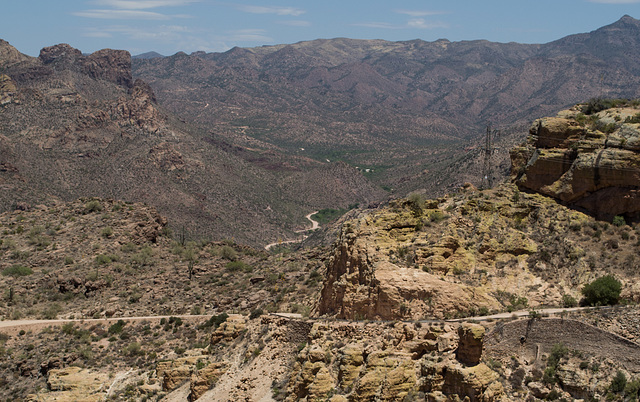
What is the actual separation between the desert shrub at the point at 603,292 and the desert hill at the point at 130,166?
81.1m

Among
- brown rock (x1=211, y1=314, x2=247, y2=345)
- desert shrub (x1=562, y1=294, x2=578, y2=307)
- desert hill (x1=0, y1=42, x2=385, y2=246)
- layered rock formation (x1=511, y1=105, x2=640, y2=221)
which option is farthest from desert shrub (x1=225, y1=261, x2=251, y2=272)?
desert hill (x1=0, y1=42, x2=385, y2=246)

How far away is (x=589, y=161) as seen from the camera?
116 ft

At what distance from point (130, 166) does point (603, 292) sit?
4830 inches

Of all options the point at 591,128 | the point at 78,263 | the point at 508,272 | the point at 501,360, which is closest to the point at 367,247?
the point at 508,272

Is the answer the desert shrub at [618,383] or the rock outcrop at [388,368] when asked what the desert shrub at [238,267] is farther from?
the desert shrub at [618,383]

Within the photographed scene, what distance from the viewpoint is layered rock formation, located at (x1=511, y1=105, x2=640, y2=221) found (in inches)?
1347

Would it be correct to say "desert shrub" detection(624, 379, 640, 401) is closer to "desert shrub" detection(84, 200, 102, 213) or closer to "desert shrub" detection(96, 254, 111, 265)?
"desert shrub" detection(96, 254, 111, 265)

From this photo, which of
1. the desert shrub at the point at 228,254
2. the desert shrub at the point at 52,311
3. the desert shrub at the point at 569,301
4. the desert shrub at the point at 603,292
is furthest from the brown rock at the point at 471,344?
the desert shrub at the point at 228,254

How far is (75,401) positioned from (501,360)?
23424mm

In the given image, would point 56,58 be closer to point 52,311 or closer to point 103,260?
point 103,260

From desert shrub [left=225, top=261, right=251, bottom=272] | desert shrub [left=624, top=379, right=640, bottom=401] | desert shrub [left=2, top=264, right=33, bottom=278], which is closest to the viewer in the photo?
desert shrub [left=624, top=379, right=640, bottom=401]

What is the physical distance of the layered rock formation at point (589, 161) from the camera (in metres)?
34.2

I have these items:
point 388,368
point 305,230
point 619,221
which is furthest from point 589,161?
point 305,230

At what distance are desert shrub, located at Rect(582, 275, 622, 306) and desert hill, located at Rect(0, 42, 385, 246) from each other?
81068mm
